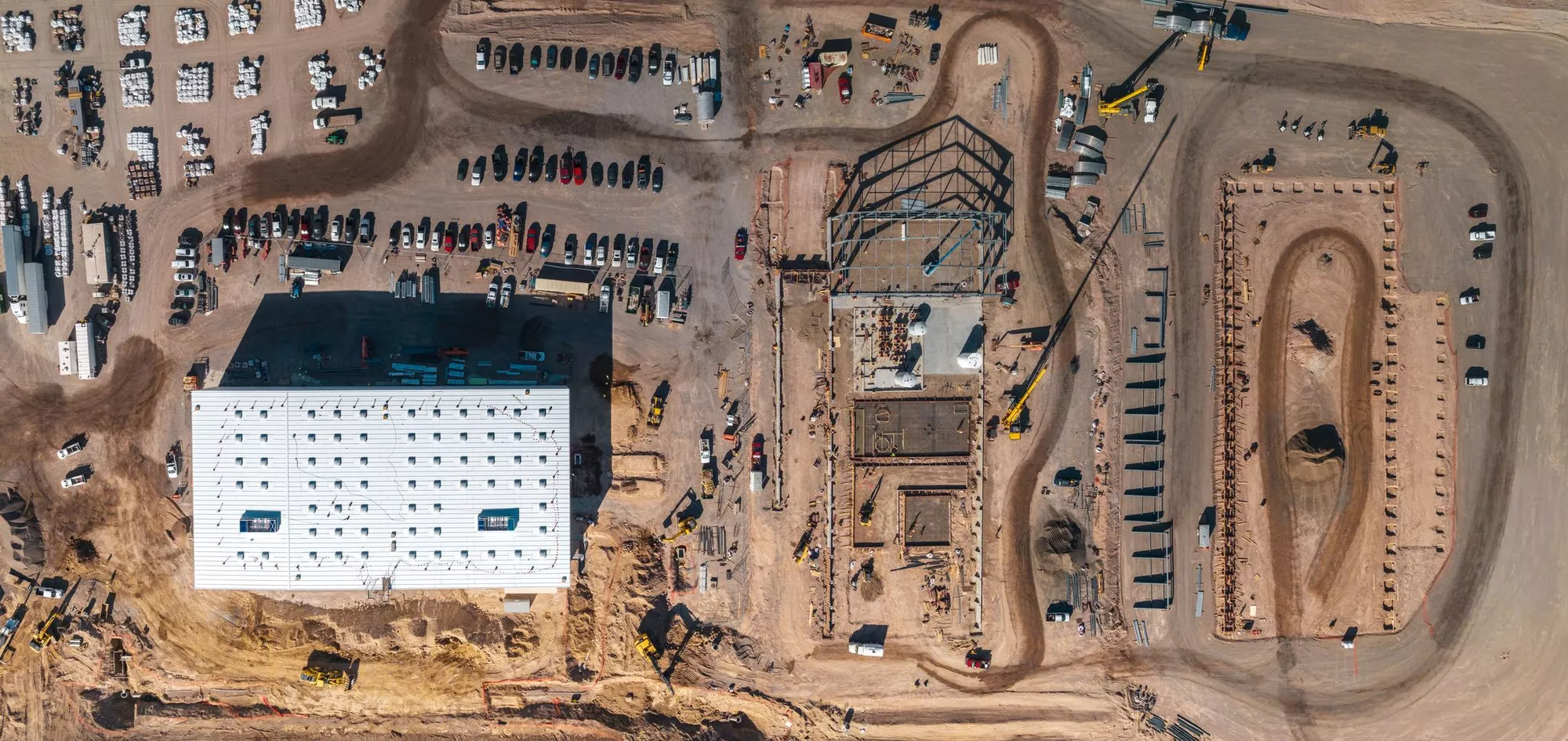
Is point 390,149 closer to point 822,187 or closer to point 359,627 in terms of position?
point 822,187

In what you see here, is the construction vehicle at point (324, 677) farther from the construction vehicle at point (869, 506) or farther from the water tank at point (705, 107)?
the water tank at point (705, 107)

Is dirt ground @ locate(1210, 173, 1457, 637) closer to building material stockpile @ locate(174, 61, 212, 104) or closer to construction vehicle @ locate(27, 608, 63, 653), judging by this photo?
building material stockpile @ locate(174, 61, 212, 104)

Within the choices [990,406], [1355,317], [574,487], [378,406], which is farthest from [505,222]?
[1355,317]

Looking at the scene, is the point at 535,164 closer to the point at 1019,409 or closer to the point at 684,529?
the point at 684,529

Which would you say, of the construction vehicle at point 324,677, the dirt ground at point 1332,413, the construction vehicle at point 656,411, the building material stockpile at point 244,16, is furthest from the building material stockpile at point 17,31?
the dirt ground at point 1332,413

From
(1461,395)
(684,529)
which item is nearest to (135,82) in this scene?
(684,529)
